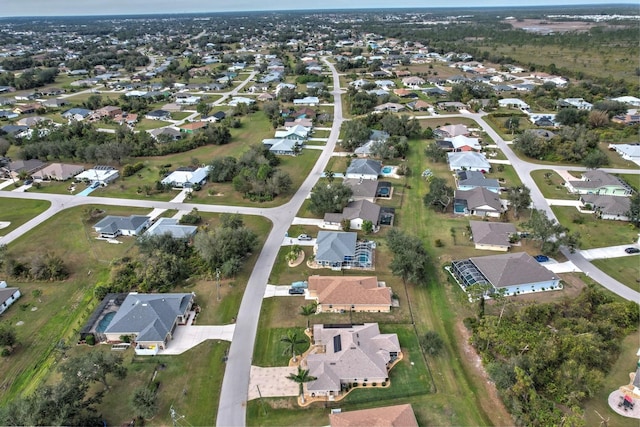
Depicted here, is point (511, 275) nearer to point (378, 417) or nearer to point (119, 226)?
point (378, 417)

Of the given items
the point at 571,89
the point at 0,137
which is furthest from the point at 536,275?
the point at 0,137

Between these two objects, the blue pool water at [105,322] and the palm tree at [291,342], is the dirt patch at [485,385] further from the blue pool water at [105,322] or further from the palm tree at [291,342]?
the blue pool water at [105,322]

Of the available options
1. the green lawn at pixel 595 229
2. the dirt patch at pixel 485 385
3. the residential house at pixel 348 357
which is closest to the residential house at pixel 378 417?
the residential house at pixel 348 357

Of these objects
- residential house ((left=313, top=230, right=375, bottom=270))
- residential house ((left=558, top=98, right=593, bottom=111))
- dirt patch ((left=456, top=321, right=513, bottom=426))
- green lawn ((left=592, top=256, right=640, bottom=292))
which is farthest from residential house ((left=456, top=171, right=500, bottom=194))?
residential house ((left=558, top=98, right=593, bottom=111))

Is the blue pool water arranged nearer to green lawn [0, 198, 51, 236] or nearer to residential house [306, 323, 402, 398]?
residential house [306, 323, 402, 398]

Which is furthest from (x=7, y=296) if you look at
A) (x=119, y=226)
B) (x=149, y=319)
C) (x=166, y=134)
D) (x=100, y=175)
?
(x=166, y=134)

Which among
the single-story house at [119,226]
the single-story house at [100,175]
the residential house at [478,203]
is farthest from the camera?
the single-story house at [100,175]

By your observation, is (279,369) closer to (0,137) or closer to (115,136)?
(115,136)
